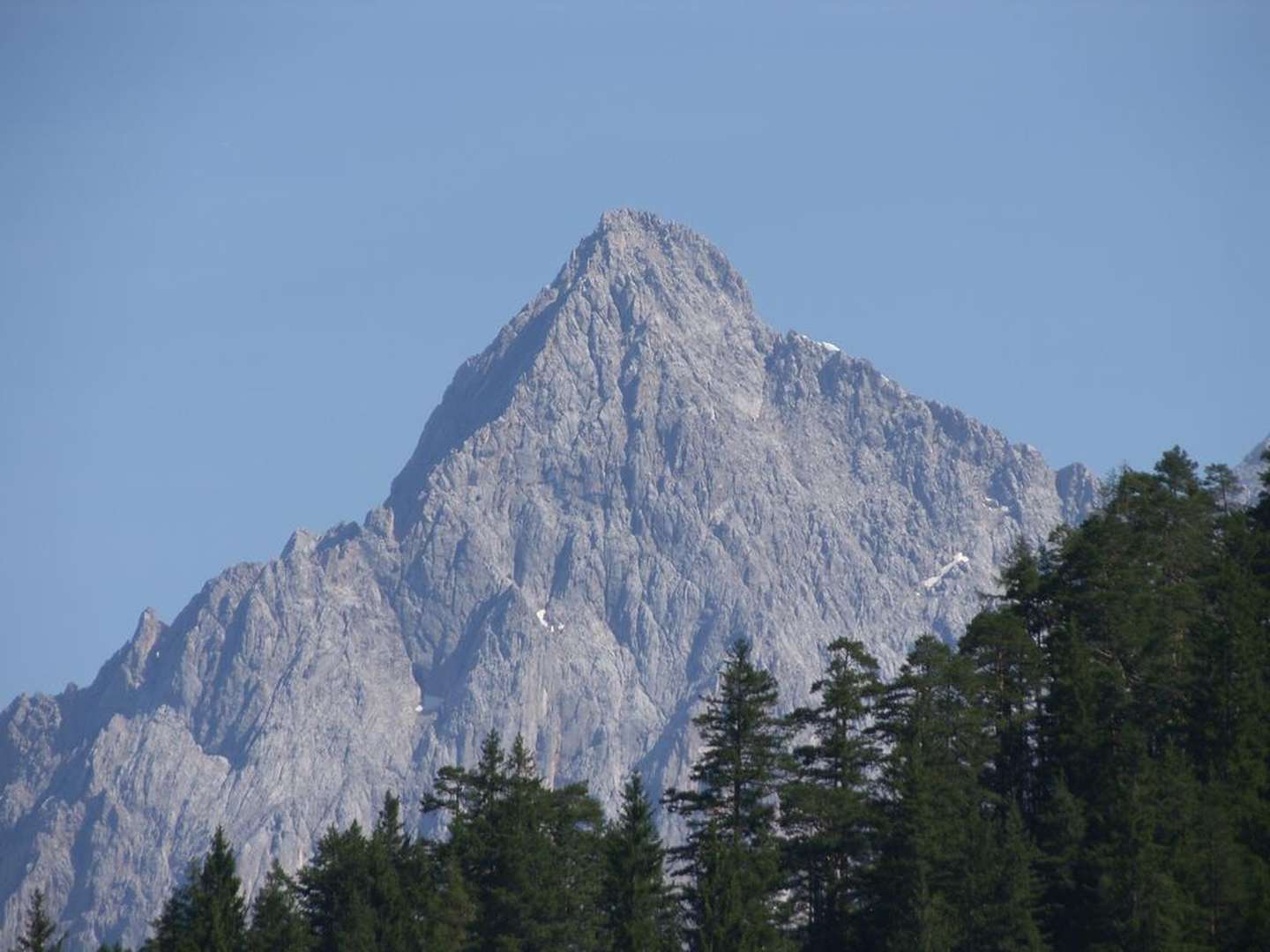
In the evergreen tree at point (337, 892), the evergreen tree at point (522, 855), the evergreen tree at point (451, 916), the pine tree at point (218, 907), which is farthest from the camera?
the evergreen tree at point (337, 892)

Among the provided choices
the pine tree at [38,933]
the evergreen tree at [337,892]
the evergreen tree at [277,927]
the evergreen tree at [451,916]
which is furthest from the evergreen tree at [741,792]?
the pine tree at [38,933]

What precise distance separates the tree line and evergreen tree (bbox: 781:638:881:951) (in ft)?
0.48

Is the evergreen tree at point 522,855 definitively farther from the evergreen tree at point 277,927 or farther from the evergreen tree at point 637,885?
the evergreen tree at point 277,927

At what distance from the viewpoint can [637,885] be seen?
84125mm

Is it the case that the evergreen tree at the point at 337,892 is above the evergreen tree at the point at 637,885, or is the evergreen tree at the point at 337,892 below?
above

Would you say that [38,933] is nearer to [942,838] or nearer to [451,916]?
[451,916]

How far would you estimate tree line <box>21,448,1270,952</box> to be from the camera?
8381 centimetres

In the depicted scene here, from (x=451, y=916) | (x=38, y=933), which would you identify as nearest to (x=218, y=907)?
(x=451, y=916)

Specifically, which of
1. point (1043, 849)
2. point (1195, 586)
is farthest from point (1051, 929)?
point (1195, 586)

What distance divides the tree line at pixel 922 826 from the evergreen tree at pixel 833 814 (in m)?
0.15

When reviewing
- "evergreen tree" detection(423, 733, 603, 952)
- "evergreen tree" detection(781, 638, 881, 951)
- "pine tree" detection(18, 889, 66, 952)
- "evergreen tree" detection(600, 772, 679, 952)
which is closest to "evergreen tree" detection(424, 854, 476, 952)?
"evergreen tree" detection(423, 733, 603, 952)

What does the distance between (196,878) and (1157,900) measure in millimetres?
42981

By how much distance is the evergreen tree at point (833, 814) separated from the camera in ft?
292

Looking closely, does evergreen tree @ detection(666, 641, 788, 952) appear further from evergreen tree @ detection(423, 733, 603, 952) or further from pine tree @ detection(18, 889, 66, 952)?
pine tree @ detection(18, 889, 66, 952)
